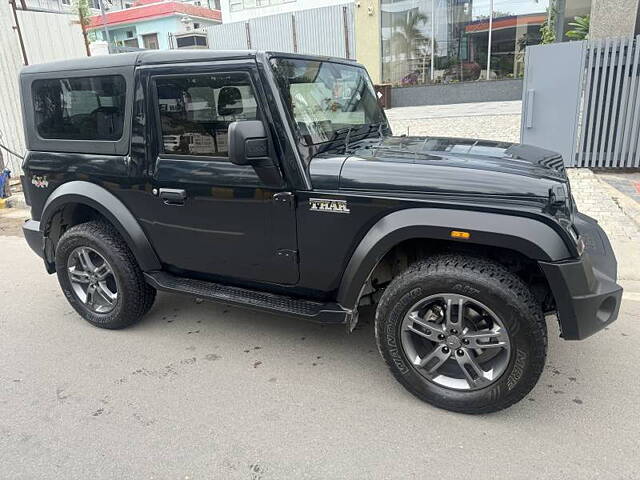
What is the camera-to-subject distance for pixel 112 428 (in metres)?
2.70

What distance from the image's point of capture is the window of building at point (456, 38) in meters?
18.0

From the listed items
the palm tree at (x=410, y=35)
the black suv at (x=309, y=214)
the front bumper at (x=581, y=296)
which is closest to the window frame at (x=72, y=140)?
the black suv at (x=309, y=214)

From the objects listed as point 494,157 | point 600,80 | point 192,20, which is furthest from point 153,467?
point 192,20

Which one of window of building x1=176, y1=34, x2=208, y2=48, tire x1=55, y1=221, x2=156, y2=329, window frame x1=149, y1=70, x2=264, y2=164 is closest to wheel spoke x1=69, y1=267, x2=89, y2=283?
tire x1=55, y1=221, x2=156, y2=329

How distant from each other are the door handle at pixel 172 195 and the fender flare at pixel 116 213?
374 millimetres

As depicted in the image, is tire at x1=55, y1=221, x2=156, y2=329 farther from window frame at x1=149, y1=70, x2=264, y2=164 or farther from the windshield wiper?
the windshield wiper

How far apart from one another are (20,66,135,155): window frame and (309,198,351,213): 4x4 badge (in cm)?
142

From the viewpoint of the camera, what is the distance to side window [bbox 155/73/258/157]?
291cm

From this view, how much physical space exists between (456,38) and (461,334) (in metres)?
18.4

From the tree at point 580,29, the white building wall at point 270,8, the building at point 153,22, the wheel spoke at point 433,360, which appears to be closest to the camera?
the wheel spoke at point 433,360

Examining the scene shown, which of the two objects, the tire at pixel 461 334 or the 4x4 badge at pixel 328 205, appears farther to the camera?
the 4x4 badge at pixel 328 205

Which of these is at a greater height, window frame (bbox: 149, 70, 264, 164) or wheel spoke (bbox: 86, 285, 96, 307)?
window frame (bbox: 149, 70, 264, 164)

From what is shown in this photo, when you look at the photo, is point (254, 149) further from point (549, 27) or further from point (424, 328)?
point (549, 27)

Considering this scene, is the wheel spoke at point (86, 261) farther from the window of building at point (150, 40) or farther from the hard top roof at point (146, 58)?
the window of building at point (150, 40)
